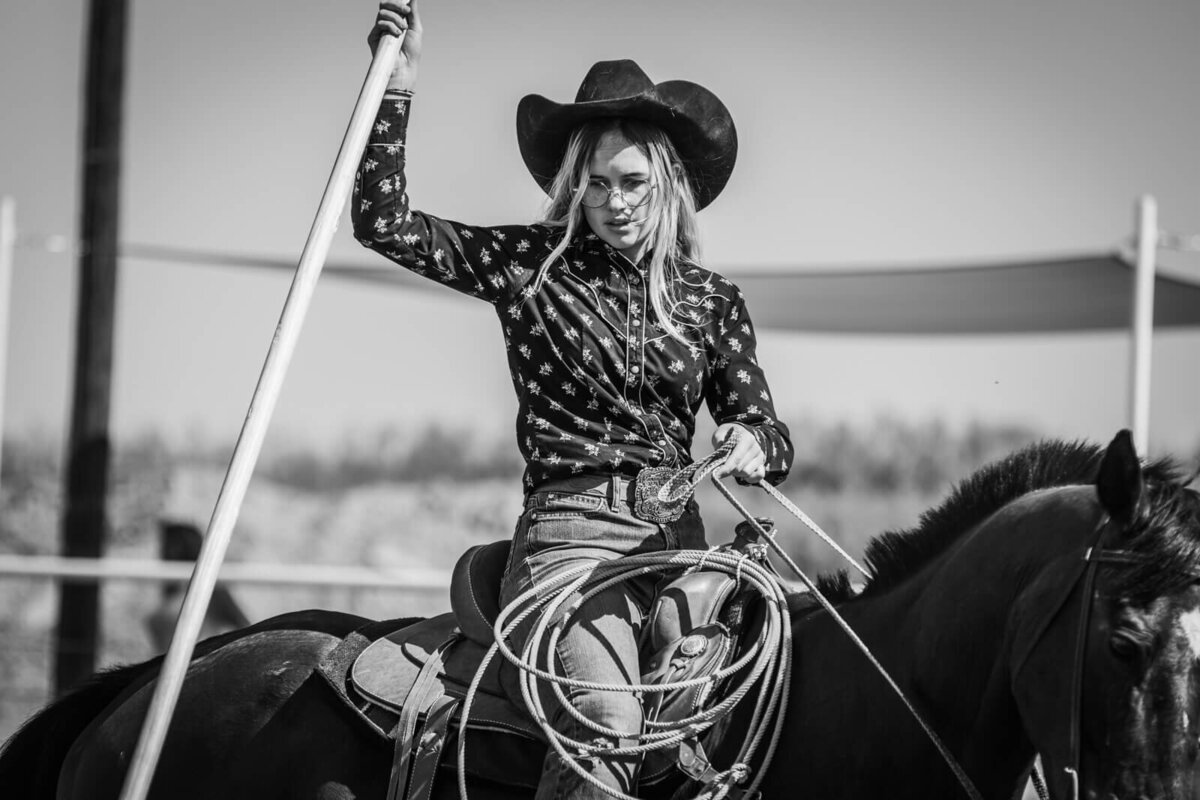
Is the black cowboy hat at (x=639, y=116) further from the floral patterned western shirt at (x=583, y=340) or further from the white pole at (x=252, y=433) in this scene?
the white pole at (x=252, y=433)

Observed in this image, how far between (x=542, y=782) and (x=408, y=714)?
1.10ft

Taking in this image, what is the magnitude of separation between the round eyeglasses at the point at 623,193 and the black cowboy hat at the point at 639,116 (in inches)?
6.1

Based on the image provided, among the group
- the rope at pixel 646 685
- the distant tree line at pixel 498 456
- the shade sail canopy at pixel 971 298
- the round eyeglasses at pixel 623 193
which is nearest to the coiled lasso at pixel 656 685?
the rope at pixel 646 685

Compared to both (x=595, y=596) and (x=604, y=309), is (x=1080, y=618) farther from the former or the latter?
(x=604, y=309)

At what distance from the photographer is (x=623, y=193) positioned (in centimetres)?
282

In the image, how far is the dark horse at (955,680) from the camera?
189 cm

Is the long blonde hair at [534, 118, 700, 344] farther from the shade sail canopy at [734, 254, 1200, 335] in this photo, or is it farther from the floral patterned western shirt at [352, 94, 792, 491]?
the shade sail canopy at [734, 254, 1200, 335]

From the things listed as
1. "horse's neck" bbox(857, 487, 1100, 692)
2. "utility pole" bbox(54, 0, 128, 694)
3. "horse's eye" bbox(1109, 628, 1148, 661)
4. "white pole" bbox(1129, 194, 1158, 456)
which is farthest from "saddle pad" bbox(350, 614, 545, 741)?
"utility pole" bbox(54, 0, 128, 694)

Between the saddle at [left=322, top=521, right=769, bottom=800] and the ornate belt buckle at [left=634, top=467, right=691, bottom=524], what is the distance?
15 cm

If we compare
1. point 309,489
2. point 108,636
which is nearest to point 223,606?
point 108,636

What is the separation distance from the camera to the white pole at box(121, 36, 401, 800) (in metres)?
2.35

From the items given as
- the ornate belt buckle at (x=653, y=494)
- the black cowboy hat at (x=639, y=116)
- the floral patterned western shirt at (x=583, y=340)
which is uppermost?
the black cowboy hat at (x=639, y=116)

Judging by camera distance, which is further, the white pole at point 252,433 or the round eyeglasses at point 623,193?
the round eyeglasses at point 623,193

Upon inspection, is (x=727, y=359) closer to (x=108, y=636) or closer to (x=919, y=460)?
(x=108, y=636)
